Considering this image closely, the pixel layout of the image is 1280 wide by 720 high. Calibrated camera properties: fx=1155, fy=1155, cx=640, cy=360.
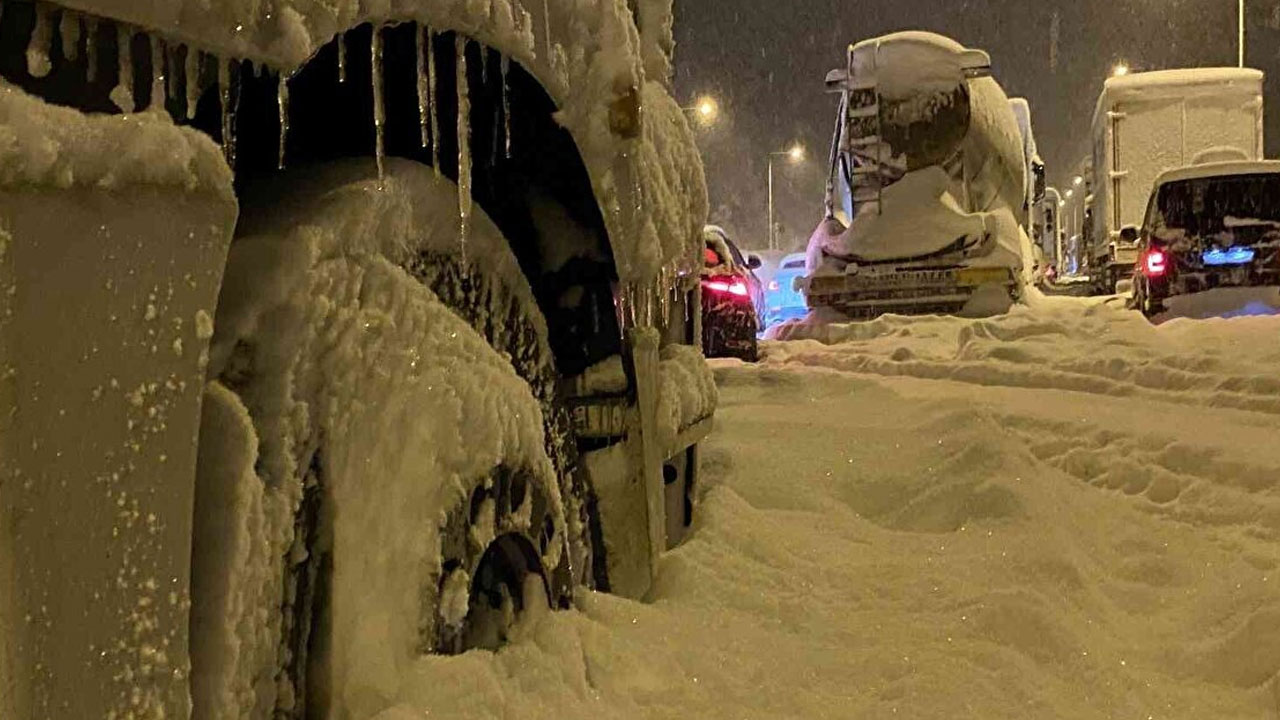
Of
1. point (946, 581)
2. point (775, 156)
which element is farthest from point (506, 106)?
point (775, 156)

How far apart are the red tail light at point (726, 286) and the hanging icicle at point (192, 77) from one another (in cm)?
990

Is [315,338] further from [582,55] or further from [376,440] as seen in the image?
[582,55]

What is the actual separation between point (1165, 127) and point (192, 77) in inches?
840

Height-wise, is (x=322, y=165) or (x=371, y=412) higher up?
(x=322, y=165)

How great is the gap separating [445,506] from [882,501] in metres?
2.90

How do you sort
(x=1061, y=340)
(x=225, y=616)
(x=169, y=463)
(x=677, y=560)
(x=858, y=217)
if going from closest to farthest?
(x=169, y=463) < (x=225, y=616) < (x=677, y=560) < (x=1061, y=340) < (x=858, y=217)

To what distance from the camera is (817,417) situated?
240 inches

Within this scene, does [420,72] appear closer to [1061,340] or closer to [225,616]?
[225,616]

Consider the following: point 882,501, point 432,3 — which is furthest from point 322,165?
point 882,501

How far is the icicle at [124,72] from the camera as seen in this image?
3.94 feet

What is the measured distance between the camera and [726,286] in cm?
1145

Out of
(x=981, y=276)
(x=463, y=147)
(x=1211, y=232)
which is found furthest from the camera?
(x=981, y=276)

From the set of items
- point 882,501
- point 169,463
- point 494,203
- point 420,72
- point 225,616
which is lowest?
point 882,501

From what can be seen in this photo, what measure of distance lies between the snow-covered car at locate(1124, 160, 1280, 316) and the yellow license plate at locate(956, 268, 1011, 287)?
171cm
